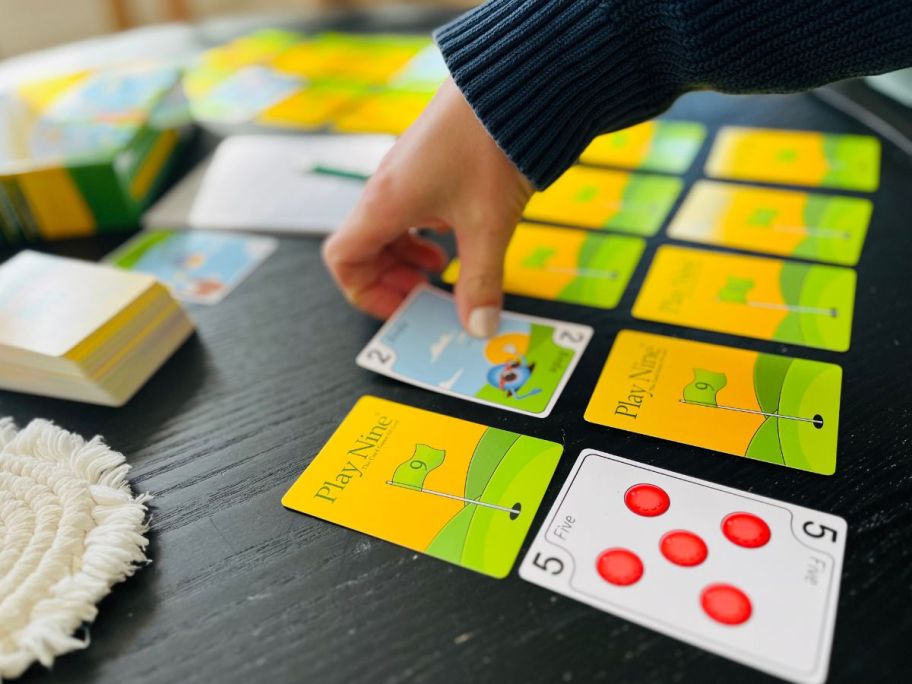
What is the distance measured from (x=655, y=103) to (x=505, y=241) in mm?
163

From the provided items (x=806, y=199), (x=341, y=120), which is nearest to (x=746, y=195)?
(x=806, y=199)

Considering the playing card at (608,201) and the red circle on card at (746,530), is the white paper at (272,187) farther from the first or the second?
the red circle on card at (746,530)

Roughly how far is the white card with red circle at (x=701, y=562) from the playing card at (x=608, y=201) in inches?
13.6

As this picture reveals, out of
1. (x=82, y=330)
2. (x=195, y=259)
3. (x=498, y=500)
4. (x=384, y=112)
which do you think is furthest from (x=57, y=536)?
(x=384, y=112)

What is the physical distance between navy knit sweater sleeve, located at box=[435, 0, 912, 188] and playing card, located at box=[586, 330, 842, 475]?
0.17 meters

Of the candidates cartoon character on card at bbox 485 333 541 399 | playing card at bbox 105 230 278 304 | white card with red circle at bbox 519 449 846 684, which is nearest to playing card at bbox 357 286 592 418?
cartoon character on card at bbox 485 333 541 399

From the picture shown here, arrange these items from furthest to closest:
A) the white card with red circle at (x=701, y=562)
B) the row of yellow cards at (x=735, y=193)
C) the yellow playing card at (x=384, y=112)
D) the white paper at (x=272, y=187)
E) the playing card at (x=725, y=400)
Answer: the yellow playing card at (x=384, y=112) < the white paper at (x=272, y=187) < the row of yellow cards at (x=735, y=193) < the playing card at (x=725, y=400) < the white card with red circle at (x=701, y=562)

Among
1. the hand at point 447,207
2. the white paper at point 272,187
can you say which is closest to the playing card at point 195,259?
the white paper at point 272,187

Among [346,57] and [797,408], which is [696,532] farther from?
[346,57]

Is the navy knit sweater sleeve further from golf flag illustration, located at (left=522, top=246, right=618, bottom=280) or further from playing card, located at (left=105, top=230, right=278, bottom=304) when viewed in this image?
playing card, located at (left=105, top=230, right=278, bottom=304)

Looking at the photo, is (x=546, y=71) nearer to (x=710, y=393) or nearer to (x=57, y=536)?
(x=710, y=393)

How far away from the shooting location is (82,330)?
583mm

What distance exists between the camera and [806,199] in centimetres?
76

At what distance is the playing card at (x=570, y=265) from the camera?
673 mm
